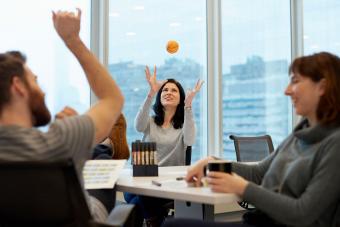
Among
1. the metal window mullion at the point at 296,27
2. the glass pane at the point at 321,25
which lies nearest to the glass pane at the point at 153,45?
the metal window mullion at the point at 296,27

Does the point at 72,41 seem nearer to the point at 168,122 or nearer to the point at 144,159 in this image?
the point at 144,159

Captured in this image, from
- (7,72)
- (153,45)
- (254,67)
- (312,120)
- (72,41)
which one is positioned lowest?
(312,120)

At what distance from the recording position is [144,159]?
6.89ft

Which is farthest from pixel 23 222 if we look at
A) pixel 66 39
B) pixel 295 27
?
pixel 295 27

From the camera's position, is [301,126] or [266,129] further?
[266,129]

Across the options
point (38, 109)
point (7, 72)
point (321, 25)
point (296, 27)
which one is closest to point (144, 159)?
point (38, 109)

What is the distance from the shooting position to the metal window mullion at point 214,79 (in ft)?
16.1

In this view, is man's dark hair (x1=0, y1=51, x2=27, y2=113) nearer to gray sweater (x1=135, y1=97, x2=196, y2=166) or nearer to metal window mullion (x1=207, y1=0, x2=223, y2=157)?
gray sweater (x1=135, y1=97, x2=196, y2=166)

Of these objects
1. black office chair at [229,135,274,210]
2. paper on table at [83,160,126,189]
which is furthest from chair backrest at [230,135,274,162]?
paper on table at [83,160,126,189]

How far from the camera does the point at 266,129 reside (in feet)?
17.4

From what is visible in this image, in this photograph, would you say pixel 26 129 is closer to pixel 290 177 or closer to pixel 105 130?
pixel 105 130

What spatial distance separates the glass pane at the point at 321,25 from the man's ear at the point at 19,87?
16.2ft

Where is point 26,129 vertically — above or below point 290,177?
above

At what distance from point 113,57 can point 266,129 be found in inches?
84.4
